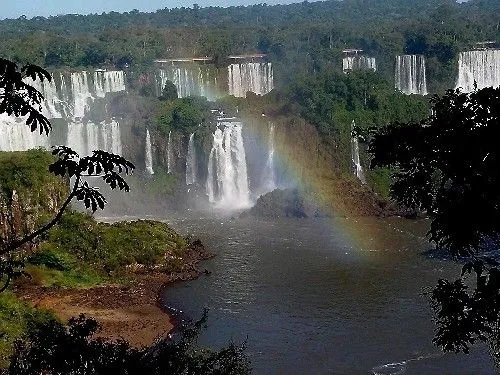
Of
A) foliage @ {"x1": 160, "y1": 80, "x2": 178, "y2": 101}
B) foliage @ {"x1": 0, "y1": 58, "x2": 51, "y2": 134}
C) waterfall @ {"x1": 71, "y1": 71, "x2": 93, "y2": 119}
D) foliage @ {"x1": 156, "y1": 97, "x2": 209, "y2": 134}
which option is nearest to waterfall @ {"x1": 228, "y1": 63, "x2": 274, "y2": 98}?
foliage @ {"x1": 160, "y1": 80, "x2": 178, "y2": 101}

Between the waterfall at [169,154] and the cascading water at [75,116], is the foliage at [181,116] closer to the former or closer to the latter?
the waterfall at [169,154]

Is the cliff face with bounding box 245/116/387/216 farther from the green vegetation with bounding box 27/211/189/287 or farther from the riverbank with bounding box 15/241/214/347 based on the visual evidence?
the riverbank with bounding box 15/241/214/347

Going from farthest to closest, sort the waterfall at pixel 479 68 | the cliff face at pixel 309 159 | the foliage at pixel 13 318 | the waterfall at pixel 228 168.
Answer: the waterfall at pixel 479 68 < the waterfall at pixel 228 168 < the cliff face at pixel 309 159 < the foliage at pixel 13 318

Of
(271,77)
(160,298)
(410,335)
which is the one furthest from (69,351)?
(271,77)

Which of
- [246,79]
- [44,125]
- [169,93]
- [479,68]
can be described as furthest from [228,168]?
[44,125]

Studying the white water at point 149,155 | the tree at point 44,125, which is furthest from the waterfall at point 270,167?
the tree at point 44,125

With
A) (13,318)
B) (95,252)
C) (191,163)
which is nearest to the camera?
(13,318)

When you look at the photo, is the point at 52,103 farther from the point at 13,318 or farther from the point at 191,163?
the point at 13,318
